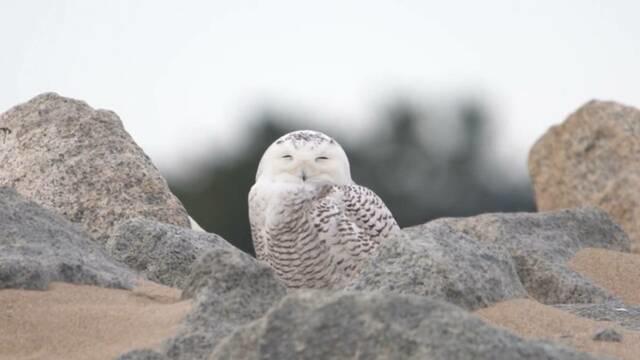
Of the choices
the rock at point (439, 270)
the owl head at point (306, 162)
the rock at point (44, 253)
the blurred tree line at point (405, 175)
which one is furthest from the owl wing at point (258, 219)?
the blurred tree line at point (405, 175)

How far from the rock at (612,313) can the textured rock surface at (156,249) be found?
1763mm

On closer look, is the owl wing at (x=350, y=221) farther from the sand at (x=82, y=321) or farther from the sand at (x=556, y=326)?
the sand at (x=556, y=326)

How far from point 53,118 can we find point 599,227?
12.0ft

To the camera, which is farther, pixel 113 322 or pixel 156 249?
pixel 156 249

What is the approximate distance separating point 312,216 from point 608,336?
2.59 m

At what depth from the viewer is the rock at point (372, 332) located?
3768 millimetres

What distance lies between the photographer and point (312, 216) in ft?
24.1

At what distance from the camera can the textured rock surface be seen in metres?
6.81

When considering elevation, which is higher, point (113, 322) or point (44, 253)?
point (44, 253)

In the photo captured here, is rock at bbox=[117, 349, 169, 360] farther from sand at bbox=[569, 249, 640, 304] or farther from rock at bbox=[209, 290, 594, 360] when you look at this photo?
sand at bbox=[569, 249, 640, 304]

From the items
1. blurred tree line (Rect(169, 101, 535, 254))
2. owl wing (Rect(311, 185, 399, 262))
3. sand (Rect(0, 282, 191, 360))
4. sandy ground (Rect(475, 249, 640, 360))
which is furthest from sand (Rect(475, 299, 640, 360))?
blurred tree line (Rect(169, 101, 535, 254))

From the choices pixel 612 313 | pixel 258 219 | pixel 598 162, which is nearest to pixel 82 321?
pixel 612 313

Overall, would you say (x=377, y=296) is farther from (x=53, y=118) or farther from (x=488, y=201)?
(x=488, y=201)

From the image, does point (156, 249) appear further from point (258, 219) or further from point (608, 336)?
point (608, 336)
